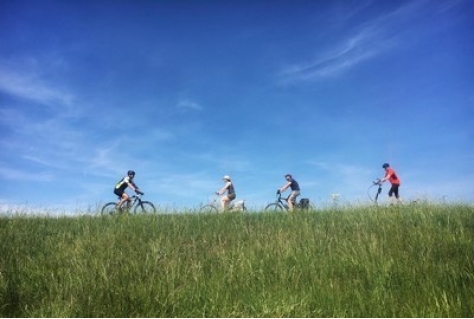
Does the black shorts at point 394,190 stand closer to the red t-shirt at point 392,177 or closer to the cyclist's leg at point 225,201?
the red t-shirt at point 392,177

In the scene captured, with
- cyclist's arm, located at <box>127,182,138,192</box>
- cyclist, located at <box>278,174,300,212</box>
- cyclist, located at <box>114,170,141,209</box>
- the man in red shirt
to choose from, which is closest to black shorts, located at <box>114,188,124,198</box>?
cyclist, located at <box>114,170,141,209</box>

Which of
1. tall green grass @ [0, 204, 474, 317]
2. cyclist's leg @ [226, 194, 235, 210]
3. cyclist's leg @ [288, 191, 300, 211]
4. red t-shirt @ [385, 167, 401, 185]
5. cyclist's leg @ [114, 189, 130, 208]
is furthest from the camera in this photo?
red t-shirt @ [385, 167, 401, 185]

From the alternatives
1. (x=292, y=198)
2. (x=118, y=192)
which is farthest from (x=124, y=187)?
(x=292, y=198)

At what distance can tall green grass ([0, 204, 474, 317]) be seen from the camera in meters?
5.61

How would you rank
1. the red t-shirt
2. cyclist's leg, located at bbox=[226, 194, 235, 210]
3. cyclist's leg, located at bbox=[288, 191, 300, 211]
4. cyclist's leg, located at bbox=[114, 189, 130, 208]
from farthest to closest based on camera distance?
the red t-shirt
cyclist's leg, located at bbox=[288, 191, 300, 211]
cyclist's leg, located at bbox=[226, 194, 235, 210]
cyclist's leg, located at bbox=[114, 189, 130, 208]

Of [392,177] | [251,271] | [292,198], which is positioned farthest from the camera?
[392,177]

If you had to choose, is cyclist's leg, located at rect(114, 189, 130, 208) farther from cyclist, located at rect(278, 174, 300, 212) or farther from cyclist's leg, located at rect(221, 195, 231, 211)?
cyclist, located at rect(278, 174, 300, 212)

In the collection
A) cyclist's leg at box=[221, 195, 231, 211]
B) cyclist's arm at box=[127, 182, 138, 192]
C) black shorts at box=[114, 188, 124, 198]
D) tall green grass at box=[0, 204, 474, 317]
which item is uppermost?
cyclist's arm at box=[127, 182, 138, 192]

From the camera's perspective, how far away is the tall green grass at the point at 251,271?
5605 millimetres

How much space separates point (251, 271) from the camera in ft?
22.8

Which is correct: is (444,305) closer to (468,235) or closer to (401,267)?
(401,267)

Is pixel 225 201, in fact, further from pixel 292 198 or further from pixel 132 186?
pixel 132 186

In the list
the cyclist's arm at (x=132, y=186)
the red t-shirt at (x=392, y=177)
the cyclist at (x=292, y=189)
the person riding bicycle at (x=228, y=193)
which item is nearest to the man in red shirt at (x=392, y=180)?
the red t-shirt at (x=392, y=177)

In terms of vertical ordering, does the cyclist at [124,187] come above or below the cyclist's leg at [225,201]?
above
